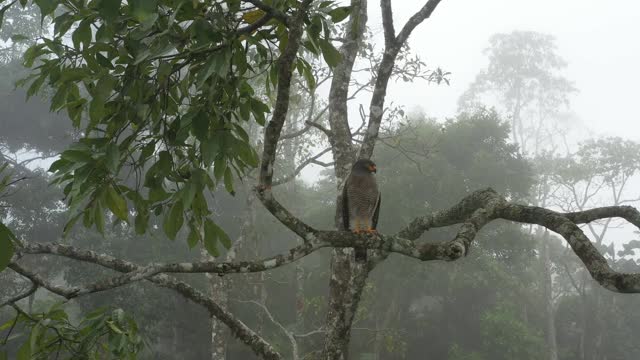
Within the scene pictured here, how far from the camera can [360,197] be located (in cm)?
415

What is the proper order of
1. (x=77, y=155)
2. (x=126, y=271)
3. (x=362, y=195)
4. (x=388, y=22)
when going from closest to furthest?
(x=77, y=155), (x=126, y=271), (x=388, y=22), (x=362, y=195)

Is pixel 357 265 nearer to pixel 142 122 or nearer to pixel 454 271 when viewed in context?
pixel 142 122

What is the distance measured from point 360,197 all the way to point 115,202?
2.41m

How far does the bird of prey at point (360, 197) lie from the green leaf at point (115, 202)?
2.07 metres

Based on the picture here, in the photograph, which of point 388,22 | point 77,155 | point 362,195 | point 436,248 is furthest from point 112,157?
point 362,195

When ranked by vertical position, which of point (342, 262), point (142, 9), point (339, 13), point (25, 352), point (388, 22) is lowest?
point (25, 352)

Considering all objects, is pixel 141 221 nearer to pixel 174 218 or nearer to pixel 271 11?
pixel 174 218

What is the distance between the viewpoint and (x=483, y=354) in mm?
16172

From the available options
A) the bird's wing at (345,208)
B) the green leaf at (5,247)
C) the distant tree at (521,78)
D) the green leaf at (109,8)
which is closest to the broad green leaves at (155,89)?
the green leaf at (109,8)

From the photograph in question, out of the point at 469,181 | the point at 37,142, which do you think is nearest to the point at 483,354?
the point at 469,181

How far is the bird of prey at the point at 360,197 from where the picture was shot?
398cm

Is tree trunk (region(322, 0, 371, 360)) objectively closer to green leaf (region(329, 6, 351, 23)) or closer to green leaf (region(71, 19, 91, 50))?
green leaf (region(329, 6, 351, 23))

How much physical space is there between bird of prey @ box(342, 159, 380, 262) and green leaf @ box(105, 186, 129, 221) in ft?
6.79

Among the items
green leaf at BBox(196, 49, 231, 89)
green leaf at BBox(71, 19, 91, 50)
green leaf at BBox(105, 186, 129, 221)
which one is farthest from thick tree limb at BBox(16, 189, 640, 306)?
green leaf at BBox(71, 19, 91, 50)
